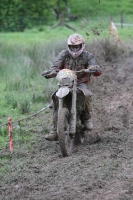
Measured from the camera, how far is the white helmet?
838 centimetres

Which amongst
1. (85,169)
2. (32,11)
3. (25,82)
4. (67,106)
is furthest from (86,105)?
(32,11)

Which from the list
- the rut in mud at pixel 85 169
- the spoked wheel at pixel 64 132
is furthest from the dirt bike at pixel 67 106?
the rut in mud at pixel 85 169

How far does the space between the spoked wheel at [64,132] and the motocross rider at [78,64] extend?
0.39 m

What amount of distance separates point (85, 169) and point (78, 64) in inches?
85.9

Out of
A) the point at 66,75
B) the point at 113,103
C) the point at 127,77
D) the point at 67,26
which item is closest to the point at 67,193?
the point at 66,75

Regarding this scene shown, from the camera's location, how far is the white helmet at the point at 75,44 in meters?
8.38

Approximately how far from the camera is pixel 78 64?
8.59 m

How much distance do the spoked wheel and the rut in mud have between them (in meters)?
0.13

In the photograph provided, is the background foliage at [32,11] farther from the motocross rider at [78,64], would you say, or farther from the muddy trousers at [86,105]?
the muddy trousers at [86,105]

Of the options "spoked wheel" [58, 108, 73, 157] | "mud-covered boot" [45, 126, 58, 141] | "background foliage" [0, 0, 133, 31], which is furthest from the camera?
"background foliage" [0, 0, 133, 31]

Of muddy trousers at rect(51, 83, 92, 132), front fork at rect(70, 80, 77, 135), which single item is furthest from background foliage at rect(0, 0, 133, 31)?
front fork at rect(70, 80, 77, 135)

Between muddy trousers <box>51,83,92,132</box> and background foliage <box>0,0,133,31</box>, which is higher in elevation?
background foliage <box>0,0,133,31</box>

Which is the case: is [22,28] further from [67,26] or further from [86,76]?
[86,76]

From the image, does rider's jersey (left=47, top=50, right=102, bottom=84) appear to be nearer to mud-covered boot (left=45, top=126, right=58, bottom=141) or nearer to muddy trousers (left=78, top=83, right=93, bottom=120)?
muddy trousers (left=78, top=83, right=93, bottom=120)
